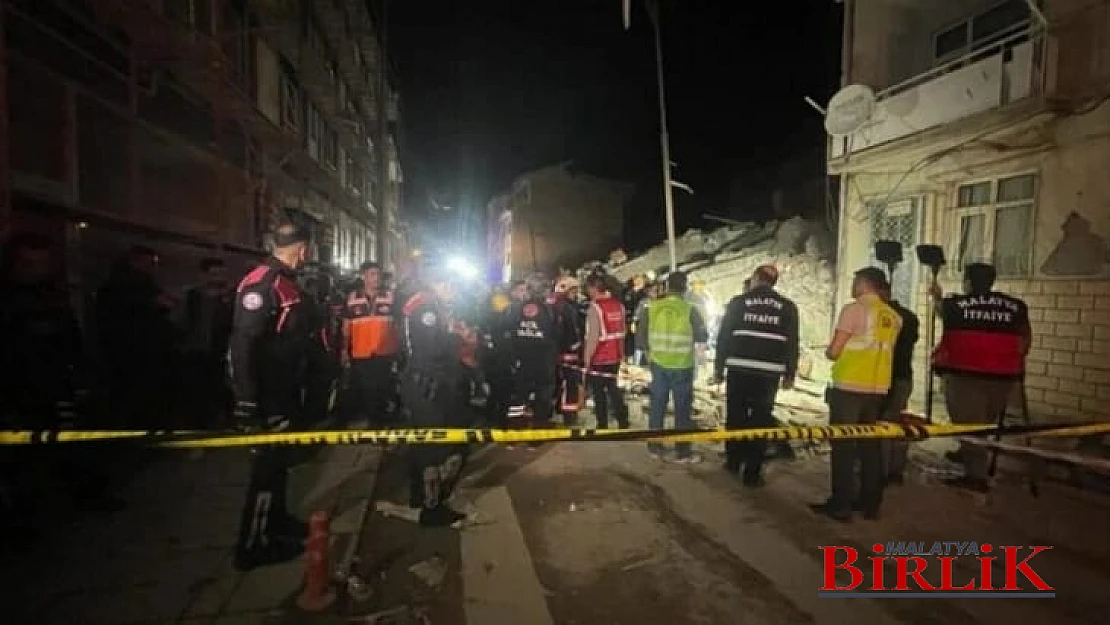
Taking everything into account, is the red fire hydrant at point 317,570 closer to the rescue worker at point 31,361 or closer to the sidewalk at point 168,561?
the sidewalk at point 168,561

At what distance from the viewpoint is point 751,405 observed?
21.1ft

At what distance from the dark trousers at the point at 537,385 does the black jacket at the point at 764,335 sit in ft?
7.70

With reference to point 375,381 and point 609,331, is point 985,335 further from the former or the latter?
point 375,381

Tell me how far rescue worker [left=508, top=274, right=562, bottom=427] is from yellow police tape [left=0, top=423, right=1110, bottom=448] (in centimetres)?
350

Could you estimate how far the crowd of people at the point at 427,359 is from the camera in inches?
176

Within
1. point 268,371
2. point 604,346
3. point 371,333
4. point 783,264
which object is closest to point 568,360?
point 604,346

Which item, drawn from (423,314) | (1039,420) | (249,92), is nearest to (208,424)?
(423,314)

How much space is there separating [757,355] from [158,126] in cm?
828

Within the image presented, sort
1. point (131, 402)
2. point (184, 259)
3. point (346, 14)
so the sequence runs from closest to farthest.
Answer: point (131, 402), point (184, 259), point (346, 14)

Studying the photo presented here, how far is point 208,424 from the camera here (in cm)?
779

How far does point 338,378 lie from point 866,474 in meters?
6.44

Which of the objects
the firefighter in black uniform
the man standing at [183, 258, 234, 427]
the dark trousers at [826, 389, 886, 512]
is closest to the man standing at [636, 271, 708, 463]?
the dark trousers at [826, 389, 886, 512]

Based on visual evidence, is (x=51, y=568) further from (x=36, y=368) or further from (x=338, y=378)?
(x=338, y=378)

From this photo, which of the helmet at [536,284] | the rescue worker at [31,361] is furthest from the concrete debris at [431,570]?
the helmet at [536,284]
